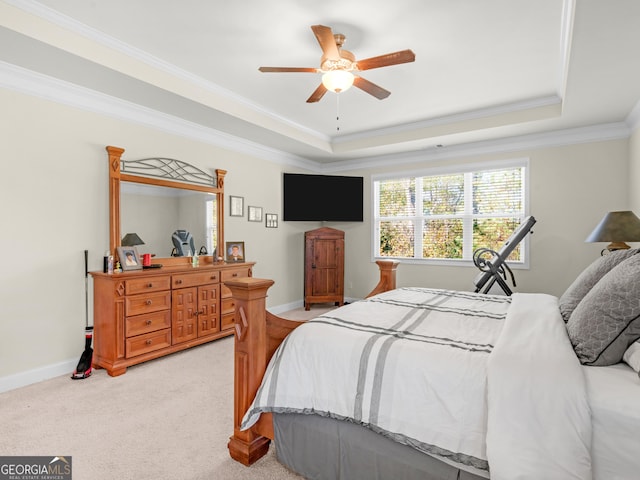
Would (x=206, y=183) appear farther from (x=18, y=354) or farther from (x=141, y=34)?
(x=18, y=354)

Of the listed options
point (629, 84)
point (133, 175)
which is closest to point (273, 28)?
point (133, 175)

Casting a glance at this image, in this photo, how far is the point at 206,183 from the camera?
4.30 meters

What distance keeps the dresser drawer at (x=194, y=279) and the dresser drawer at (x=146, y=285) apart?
75 mm

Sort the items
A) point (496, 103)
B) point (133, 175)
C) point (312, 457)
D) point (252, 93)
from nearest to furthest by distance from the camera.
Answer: point (312, 457), point (133, 175), point (252, 93), point (496, 103)

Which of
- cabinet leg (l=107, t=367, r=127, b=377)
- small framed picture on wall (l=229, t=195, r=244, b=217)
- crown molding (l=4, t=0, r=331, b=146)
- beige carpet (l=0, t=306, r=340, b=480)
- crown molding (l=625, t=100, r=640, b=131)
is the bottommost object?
beige carpet (l=0, t=306, r=340, b=480)

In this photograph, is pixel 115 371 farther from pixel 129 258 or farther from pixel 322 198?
pixel 322 198

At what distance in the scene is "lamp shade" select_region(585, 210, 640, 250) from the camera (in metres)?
3.09

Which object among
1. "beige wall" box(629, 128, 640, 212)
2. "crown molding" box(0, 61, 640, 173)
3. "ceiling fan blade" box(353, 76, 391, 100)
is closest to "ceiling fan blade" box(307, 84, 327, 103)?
"ceiling fan blade" box(353, 76, 391, 100)

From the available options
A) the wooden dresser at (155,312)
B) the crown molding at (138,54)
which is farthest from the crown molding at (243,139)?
the wooden dresser at (155,312)

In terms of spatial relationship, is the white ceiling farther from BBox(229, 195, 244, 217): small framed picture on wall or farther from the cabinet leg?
the cabinet leg

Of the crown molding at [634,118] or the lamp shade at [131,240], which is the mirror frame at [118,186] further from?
the crown molding at [634,118]

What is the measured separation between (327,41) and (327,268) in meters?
3.88

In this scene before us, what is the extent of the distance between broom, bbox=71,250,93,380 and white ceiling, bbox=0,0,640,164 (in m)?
1.75

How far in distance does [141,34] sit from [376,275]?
14.8ft
